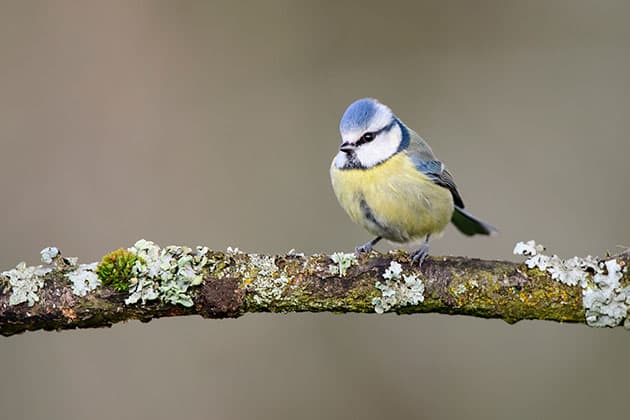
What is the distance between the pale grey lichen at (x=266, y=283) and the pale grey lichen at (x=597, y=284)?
746 mm

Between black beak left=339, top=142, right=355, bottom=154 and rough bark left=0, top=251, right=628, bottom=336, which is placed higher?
black beak left=339, top=142, right=355, bottom=154

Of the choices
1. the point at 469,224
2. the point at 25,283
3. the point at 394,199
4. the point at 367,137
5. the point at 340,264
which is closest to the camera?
the point at 25,283

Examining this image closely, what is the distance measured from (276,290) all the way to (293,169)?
6.93 ft

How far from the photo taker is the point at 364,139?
2631 mm

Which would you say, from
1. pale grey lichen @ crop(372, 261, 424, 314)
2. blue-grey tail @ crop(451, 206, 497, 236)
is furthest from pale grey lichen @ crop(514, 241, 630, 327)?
blue-grey tail @ crop(451, 206, 497, 236)

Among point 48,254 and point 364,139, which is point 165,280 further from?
point 364,139

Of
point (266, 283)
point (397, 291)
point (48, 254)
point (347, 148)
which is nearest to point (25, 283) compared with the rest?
point (48, 254)

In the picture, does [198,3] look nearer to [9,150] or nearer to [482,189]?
[9,150]

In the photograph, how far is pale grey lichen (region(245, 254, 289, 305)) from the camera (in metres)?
1.84

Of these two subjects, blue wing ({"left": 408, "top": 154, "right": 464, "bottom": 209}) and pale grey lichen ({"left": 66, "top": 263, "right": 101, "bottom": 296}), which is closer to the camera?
pale grey lichen ({"left": 66, "top": 263, "right": 101, "bottom": 296})

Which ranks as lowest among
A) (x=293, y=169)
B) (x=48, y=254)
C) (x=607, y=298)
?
(x=607, y=298)

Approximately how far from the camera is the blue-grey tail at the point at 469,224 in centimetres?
299

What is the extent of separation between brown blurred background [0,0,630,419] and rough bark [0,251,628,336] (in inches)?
61.1

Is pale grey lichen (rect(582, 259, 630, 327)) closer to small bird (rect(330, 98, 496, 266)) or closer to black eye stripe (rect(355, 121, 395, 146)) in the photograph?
small bird (rect(330, 98, 496, 266))
